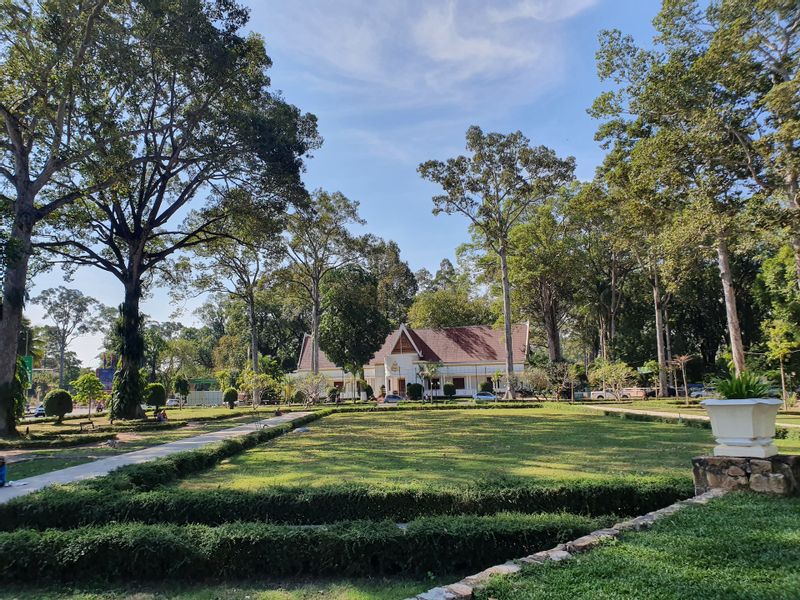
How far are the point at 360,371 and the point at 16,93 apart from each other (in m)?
30.3

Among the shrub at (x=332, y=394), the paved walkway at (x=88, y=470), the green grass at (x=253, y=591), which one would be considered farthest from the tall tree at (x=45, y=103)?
the shrub at (x=332, y=394)

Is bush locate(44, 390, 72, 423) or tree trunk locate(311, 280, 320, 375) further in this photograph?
tree trunk locate(311, 280, 320, 375)

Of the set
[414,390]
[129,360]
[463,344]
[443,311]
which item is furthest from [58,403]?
[443,311]

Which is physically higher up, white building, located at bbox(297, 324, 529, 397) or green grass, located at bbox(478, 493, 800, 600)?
white building, located at bbox(297, 324, 529, 397)

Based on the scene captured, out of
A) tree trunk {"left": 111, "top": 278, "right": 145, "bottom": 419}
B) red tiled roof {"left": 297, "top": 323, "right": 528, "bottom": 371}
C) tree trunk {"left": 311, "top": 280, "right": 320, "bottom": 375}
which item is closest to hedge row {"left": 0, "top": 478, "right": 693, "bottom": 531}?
tree trunk {"left": 111, "top": 278, "right": 145, "bottom": 419}

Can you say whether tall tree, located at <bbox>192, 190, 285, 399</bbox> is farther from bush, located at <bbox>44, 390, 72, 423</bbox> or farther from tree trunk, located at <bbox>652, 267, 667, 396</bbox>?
tree trunk, located at <bbox>652, 267, 667, 396</bbox>

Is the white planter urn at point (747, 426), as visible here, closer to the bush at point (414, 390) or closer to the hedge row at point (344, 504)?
the hedge row at point (344, 504)

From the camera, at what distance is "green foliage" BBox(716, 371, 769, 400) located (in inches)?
229

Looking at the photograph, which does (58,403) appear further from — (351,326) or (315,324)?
(351,326)

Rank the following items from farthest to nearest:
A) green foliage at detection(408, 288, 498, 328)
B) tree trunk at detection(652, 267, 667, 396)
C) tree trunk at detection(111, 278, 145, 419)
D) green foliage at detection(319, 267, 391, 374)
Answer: green foliage at detection(408, 288, 498, 328)
green foliage at detection(319, 267, 391, 374)
tree trunk at detection(652, 267, 667, 396)
tree trunk at detection(111, 278, 145, 419)

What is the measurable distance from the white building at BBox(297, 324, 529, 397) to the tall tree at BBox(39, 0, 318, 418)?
2370 centimetres

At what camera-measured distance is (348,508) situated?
628 cm

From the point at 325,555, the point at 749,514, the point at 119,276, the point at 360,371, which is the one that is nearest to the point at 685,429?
the point at 749,514

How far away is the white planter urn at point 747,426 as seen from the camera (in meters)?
5.37
